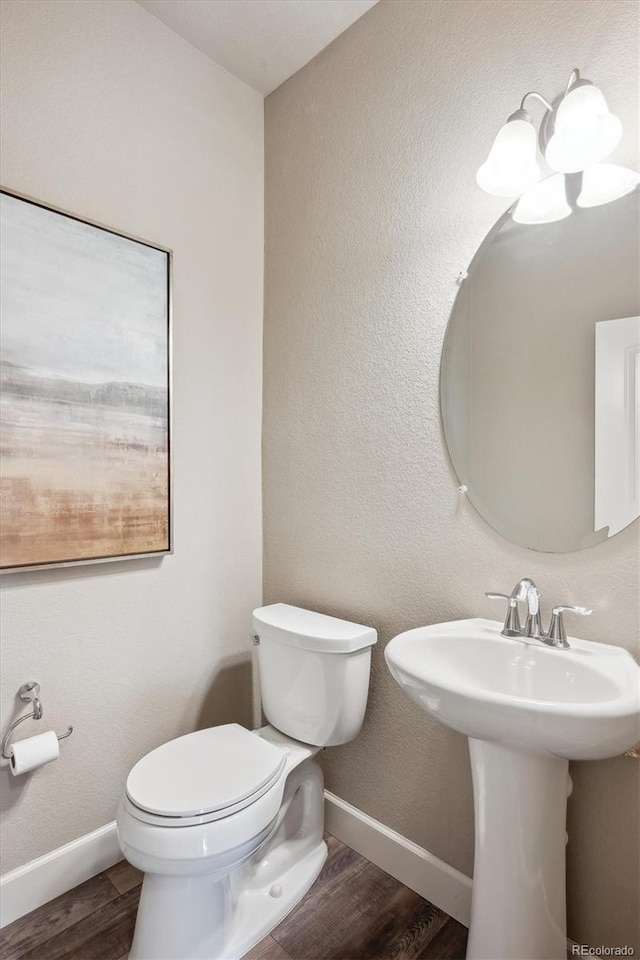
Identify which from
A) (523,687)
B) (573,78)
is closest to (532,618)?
(523,687)

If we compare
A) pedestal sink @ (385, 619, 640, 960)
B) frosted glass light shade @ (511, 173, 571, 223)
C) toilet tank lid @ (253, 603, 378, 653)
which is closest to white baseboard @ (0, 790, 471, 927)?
pedestal sink @ (385, 619, 640, 960)

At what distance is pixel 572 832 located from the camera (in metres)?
1.22

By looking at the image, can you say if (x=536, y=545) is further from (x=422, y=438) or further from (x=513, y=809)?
(x=513, y=809)

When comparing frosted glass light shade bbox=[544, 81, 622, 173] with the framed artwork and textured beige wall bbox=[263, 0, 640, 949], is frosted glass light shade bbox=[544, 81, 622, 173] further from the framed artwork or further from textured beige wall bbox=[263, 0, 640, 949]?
the framed artwork

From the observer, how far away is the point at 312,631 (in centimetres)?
158

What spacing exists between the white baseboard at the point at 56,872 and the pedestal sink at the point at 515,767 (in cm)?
108

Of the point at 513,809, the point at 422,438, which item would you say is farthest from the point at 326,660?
the point at 422,438

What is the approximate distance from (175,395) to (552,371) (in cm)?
118

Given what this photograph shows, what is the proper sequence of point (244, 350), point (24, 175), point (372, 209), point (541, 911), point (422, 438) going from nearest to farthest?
1. point (541, 911)
2. point (24, 175)
3. point (422, 438)
4. point (372, 209)
5. point (244, 350)

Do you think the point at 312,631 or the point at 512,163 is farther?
the point at 312,631

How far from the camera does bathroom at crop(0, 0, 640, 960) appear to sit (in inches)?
51.8

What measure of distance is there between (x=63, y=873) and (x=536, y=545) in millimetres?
1619

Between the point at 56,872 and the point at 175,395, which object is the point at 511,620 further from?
the point at 56,872

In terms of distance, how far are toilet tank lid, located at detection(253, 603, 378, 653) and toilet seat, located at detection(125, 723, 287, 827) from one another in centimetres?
30
